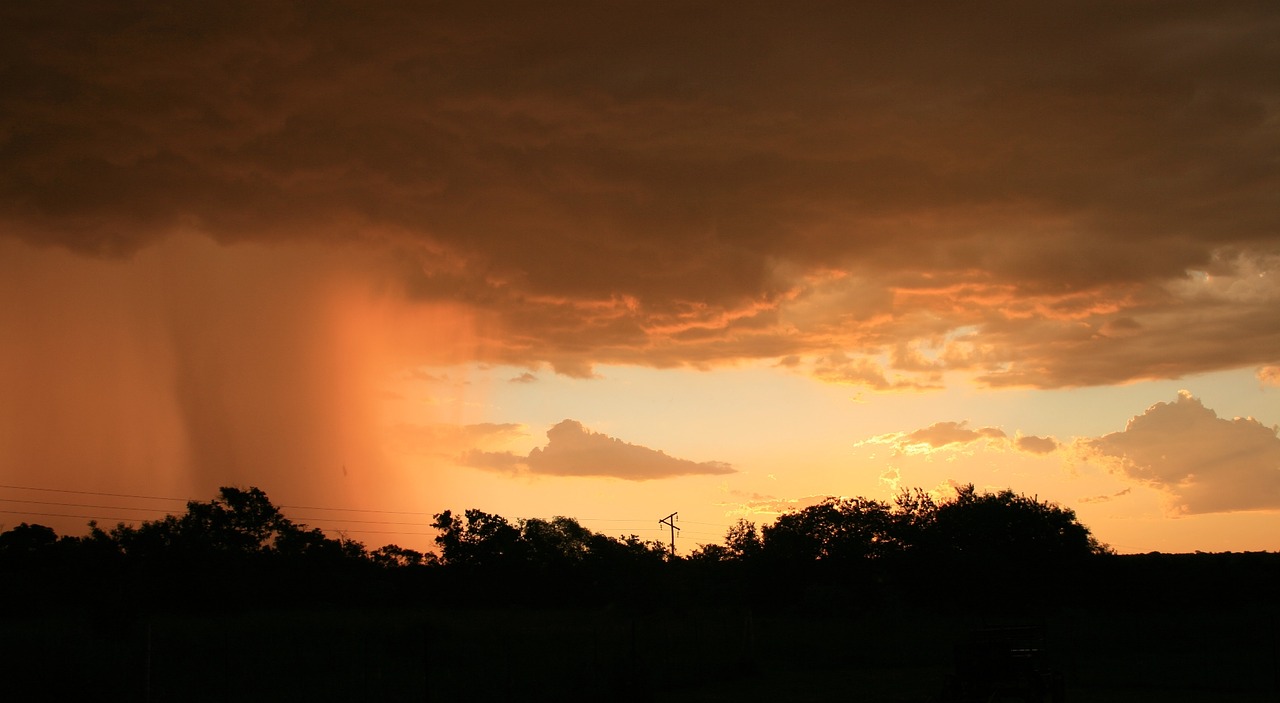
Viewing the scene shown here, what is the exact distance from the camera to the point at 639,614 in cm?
6022

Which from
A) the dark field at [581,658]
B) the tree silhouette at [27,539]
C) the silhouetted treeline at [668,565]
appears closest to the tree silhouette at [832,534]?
the silhouetted treeline at [668,565]

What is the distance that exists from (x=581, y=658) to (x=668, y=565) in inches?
1777

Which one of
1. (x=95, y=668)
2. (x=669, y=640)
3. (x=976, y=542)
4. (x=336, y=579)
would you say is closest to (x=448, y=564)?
(x=336, y=579)

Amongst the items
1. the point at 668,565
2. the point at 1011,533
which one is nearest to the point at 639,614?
the point at 668,565

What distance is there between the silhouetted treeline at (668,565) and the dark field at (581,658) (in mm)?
13792

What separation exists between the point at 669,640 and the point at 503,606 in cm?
2786

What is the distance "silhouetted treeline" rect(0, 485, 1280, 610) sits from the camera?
50281 mm

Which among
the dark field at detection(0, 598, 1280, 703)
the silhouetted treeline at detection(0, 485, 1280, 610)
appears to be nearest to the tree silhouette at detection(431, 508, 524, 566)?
the silhouetted treeline at detection(0, 485, 1280, 610)

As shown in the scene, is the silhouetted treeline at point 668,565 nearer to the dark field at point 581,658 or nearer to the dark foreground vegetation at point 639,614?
the dark foreground vegetation at point 639,614

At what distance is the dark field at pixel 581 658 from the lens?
22062mm

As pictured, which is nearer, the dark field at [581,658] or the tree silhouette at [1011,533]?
the dark field at [581,658]

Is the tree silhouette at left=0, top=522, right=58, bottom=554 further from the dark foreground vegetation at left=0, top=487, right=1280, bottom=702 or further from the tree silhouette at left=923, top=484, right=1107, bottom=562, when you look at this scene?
the tree silhouette at left=923, top=484, right=1107, bottom=562

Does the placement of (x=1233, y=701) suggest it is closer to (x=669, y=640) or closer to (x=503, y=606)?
(x=669, y=640)

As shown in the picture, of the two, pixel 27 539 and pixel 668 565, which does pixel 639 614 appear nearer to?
pixel 668 565
